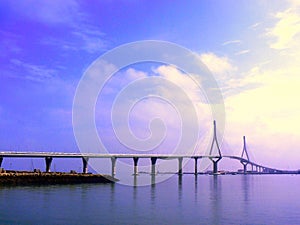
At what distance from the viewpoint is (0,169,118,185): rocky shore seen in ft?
293

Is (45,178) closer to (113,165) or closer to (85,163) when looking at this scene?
(85,163)

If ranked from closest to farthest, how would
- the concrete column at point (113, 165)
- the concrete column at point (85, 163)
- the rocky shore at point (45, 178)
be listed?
1. the rocky shore at point (45, 178)
2. the concrete column at point (85, 163)
3. the concrete column at point (113, 165)

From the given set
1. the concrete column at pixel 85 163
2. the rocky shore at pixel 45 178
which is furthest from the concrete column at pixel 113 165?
the rocky shore at pixel 45 178

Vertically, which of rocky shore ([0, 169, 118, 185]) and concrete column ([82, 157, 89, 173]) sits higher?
Answer: concrete column ([82, 157, 89, 173])

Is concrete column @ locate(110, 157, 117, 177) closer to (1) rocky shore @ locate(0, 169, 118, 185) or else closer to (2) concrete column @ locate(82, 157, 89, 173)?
(2) concrete column @ locate(82, 157, 89, 173)

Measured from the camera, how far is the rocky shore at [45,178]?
8925 centimetres

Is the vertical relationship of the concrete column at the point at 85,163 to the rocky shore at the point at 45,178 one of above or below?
above

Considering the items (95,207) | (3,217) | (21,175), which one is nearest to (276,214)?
(95,207)

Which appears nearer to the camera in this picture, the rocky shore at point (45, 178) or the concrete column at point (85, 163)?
the rocky shore at point (45, 178)

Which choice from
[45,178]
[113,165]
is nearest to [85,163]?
[113,165]

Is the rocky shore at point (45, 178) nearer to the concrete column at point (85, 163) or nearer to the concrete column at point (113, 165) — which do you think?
the concrete column at point (85, 163)

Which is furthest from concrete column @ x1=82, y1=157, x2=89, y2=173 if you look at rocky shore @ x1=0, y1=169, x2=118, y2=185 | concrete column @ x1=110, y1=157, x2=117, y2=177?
concrete column @ x1=110, y1=157, x2=117, y2=177

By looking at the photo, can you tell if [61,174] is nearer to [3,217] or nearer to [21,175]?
[21,175]

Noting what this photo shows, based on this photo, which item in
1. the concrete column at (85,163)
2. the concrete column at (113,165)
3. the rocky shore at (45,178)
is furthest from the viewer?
the concrete column at (113,165)
